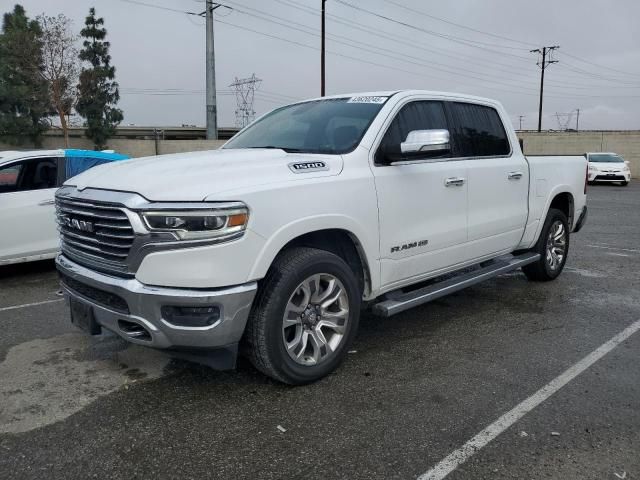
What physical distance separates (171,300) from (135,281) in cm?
26

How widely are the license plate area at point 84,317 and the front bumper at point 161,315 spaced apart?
169 millimetres

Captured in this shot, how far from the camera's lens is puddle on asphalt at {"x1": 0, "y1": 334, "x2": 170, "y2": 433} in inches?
130

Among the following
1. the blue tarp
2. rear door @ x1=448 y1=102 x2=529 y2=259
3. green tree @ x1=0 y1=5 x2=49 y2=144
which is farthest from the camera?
green tree @ x1=0 y1=5 x2=49 y2=144

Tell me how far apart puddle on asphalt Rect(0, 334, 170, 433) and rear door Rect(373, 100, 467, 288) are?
1.90 metres

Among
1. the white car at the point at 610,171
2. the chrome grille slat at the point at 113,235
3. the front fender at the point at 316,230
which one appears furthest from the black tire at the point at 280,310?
the white car at the point at 610,171

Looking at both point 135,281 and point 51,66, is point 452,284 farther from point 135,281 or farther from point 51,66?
point 51,66

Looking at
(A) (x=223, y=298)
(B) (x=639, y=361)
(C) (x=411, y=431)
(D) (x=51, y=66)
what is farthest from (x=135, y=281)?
(D) (x=51, y=66)

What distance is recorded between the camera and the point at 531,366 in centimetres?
397

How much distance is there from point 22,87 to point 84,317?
35.4 meters

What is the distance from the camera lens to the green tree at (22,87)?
3294 centimetres

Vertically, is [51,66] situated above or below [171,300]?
above

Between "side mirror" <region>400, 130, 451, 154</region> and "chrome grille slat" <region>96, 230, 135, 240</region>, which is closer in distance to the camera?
"chrome grille slat" <region>96, 230, 135, 240</region>

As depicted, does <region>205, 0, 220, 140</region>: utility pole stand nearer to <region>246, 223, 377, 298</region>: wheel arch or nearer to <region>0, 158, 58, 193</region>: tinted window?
<region>0, 158, 58, 193</region>: tinted window

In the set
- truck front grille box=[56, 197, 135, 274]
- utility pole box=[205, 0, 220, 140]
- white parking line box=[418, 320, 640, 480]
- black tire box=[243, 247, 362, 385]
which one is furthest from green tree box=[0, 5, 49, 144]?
white parking line box=[418, 320, 640, 480]
